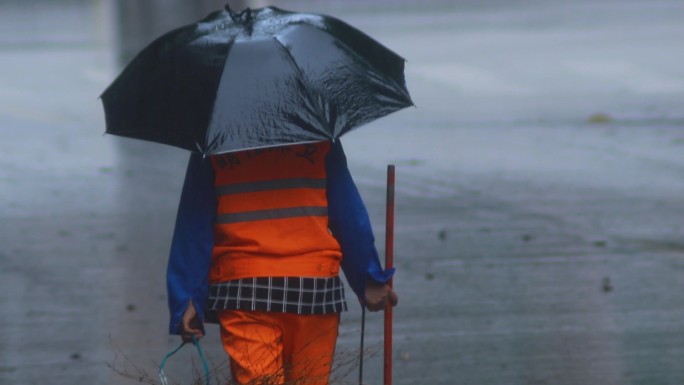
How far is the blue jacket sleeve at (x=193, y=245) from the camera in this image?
12.6ft

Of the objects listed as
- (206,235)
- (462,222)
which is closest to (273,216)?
(206,235)

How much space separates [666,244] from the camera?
821 centimetres

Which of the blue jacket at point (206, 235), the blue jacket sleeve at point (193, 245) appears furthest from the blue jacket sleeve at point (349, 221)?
the blue jacket sleeve at point (193, 245)

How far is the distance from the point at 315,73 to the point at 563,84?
12.5 metres

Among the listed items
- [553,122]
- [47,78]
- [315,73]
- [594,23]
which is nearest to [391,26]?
[594,23]

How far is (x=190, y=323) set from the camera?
383cm

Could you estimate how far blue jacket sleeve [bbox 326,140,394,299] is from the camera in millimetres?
3943

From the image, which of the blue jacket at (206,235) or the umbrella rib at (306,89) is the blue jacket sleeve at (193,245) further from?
the umbrella rib at (306,89)

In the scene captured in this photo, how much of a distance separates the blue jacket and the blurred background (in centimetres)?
41

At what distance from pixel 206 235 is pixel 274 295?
0.85 feet

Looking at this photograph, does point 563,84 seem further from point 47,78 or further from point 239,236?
point 239,236

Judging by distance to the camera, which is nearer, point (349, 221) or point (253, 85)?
point (253, 85)

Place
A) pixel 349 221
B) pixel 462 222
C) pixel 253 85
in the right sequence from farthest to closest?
1. pixel 462 222
2. pixel 349 221
3. pixel 253 85

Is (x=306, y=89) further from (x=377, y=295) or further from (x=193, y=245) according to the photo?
(x=377, y=295)
